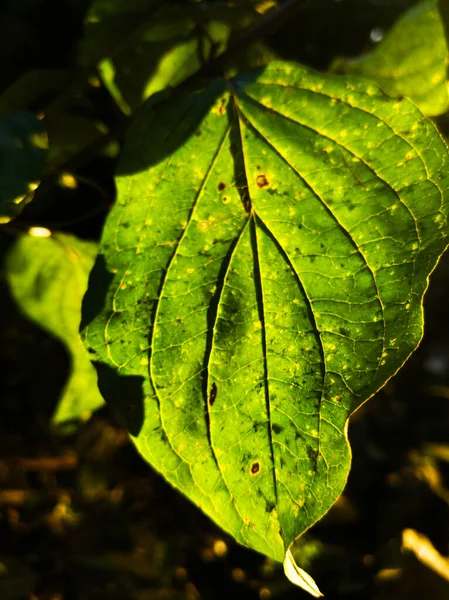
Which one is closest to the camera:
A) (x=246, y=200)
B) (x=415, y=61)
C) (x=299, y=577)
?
(x=299, y=577)

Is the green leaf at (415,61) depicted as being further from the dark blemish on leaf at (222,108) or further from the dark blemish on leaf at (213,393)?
the dark blemish on leaf at (213,393)

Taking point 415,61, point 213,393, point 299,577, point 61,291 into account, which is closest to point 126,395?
point 213,393

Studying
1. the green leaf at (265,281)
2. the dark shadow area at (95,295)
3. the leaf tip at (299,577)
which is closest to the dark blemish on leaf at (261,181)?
the green leaf at (265,281)

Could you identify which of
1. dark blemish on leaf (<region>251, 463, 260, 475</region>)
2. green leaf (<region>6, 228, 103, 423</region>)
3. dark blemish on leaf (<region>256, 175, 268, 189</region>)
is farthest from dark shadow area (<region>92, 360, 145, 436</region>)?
green leaf (<region>6, 228, 103, 423</region>)

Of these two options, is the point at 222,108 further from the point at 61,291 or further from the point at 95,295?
the point at 61,291

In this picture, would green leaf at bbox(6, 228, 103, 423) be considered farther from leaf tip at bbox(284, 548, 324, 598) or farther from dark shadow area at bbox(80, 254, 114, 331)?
leaf tip at bbox(284, 548, 324, 598)

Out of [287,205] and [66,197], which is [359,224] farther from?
[66,197]

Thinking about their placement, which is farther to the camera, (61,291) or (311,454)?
(61,291)
